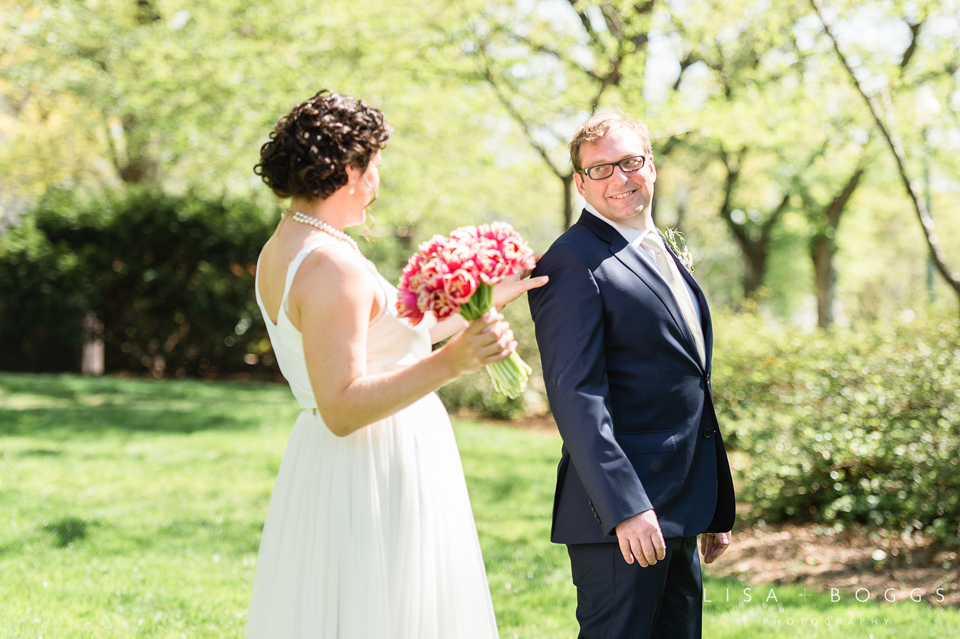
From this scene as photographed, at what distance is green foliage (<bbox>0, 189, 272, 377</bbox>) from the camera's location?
51.3 ft

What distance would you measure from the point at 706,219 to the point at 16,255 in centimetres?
2825

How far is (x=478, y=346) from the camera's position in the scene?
2.09 m

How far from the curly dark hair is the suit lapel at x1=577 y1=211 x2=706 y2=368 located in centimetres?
85

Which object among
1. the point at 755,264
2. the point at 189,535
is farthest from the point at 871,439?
the point at 755,264

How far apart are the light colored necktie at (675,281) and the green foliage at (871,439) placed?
3.76m

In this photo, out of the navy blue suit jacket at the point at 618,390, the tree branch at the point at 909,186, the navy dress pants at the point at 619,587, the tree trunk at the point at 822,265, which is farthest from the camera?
the tree trunk at the point at 822,265

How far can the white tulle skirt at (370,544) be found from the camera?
2340 mm

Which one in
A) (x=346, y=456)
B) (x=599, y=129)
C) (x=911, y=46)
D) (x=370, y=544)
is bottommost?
(x=370, y=544)

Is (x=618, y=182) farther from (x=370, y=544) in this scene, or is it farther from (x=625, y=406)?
(x=370, y=544)

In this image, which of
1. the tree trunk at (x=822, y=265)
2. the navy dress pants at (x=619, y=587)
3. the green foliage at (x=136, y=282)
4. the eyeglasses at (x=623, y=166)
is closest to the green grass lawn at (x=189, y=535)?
the navy dress pants at (x=619, y=587)

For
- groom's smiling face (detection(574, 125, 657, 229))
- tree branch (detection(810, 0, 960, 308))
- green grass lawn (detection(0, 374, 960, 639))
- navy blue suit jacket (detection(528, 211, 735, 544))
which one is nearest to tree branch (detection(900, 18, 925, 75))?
tree branch (detection(810, 0, 960, 308))

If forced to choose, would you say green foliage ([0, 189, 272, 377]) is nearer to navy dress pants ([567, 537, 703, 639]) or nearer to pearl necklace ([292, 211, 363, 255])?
pearl necklace ([292, 211, 363, 255])

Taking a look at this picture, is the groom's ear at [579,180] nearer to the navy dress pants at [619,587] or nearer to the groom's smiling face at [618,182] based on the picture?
the groom's smiling face at [618,182]

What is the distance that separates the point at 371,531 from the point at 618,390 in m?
0.93
